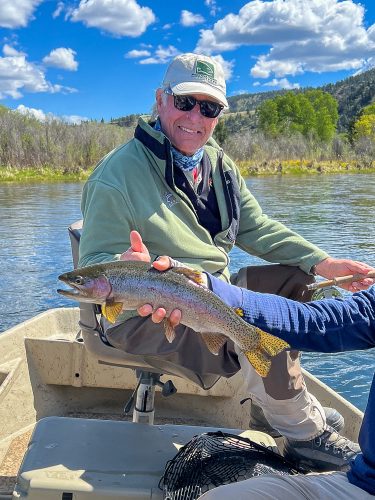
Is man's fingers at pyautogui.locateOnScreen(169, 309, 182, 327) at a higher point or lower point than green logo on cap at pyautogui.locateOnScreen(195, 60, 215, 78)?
lower

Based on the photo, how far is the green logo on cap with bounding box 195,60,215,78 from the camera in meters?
2.97

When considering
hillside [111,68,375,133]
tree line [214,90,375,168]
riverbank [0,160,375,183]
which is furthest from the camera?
hillside [111,68,375,133]

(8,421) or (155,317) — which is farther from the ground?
(155,317)

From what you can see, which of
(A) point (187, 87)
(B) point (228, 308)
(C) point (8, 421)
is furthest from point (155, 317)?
(C) point (8, 421)

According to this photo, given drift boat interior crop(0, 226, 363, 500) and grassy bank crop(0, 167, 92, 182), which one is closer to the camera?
drift boat interior crop(0, 226, 363, 500)

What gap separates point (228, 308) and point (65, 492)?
92cm

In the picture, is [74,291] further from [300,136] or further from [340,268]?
[300,136]

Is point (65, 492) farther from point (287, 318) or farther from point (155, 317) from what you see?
point (287, 318)

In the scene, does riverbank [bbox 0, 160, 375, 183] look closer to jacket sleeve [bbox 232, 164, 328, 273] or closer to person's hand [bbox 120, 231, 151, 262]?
jacket sleeve [bbox 232, 164, 328, 273]

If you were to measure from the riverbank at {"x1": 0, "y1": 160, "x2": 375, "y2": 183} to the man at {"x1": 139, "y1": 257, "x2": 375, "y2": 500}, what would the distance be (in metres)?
35.3

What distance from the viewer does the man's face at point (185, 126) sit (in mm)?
3043

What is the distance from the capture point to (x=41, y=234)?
13930 mm

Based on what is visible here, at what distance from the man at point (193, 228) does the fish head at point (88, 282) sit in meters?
0.43

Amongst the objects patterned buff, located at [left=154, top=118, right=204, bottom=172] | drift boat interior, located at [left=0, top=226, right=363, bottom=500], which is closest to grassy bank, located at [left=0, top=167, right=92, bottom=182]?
drift boat interior, located at [left=0, top=226, right=363, bottom=500]
